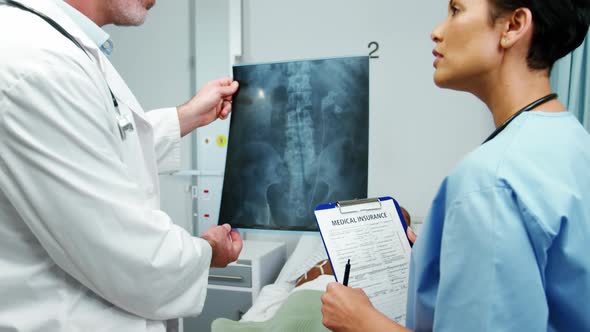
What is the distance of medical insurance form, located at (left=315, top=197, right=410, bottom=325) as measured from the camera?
2.72ft

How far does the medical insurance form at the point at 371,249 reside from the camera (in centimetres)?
83

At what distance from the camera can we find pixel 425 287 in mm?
699

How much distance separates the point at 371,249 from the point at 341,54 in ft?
5.40

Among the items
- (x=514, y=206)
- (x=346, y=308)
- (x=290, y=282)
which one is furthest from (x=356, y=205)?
(x=290, y=282)

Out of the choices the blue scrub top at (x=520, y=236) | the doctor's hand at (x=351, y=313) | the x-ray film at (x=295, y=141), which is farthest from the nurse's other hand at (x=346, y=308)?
the x-ray film at (x=295, y=141)

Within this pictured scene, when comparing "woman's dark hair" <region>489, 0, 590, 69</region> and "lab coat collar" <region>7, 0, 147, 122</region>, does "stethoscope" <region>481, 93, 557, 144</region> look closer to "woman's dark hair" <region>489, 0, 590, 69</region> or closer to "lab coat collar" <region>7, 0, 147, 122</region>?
"woman's dark hair" <region>489, 0, 590, 69</region>

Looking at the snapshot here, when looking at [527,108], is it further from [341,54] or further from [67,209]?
[341,54]

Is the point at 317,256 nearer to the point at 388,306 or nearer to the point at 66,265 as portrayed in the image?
the point at 388,306

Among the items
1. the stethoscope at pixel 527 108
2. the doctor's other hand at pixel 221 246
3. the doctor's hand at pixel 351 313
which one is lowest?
the doctor's hand at pixel 351 313

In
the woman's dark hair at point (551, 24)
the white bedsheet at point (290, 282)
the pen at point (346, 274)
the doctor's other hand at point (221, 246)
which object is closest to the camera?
the woman's dark hair at point (551, 24)

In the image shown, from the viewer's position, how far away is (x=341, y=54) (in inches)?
90.9

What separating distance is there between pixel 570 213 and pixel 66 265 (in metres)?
0.72

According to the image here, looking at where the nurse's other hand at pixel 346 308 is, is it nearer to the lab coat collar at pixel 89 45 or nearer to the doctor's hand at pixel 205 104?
the lab coat collar at pixel 89 45

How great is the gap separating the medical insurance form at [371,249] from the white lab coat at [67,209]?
282 millimetres
